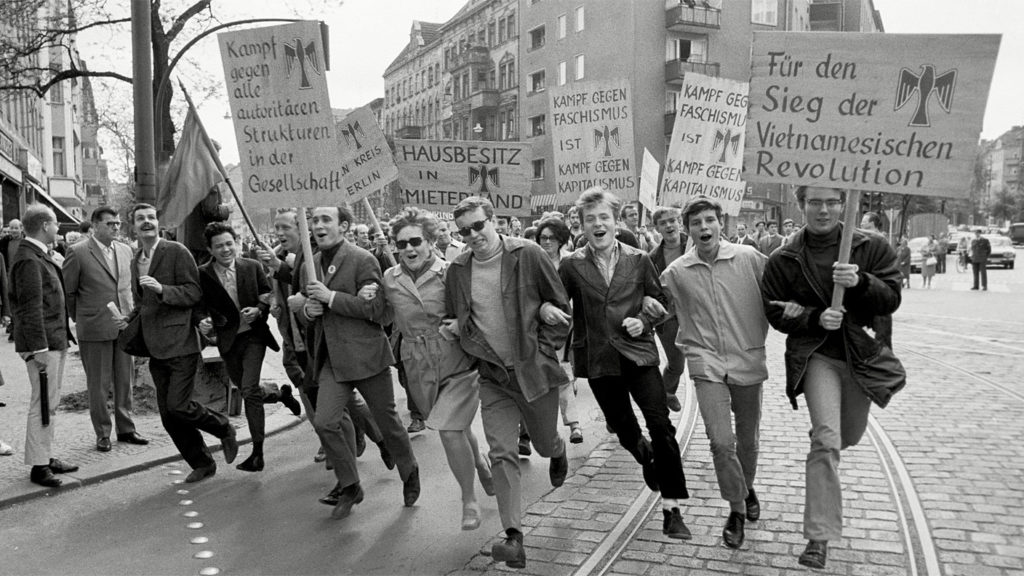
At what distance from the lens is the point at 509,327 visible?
206 inches

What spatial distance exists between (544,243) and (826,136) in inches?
155

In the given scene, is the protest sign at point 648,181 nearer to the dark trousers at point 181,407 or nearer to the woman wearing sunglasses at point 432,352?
the woman wearing sunglasses at point 432,352

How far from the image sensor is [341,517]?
19.1 feet

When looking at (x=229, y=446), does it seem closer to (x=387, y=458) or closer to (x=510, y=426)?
(x=387, y=458)

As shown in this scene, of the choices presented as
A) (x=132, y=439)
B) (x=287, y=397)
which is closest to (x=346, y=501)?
(x=287, y=397)

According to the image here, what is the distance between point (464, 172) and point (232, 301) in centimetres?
277

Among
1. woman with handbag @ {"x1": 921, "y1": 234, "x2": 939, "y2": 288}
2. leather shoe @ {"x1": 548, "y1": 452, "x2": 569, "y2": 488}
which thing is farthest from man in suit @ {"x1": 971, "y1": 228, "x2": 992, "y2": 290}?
leather shoe @ {"x1": 548, "y1": 452, "x2": 569, "y2": 488}

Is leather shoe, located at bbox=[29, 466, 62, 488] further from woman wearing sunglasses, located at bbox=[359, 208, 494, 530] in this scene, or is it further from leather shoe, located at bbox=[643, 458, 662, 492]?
leather shoe, located at bbox=[643, 458, 662, 492]

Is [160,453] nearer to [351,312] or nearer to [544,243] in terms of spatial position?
[351,312]

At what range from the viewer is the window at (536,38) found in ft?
183

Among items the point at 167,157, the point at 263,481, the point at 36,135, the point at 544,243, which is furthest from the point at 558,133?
the point at 36,135

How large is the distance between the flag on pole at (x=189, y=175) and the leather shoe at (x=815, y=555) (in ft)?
20.5

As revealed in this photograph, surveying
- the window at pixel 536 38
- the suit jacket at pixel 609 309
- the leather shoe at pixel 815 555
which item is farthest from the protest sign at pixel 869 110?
the window at pixel 536 38

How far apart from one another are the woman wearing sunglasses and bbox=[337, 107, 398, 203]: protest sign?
3.20 meters
